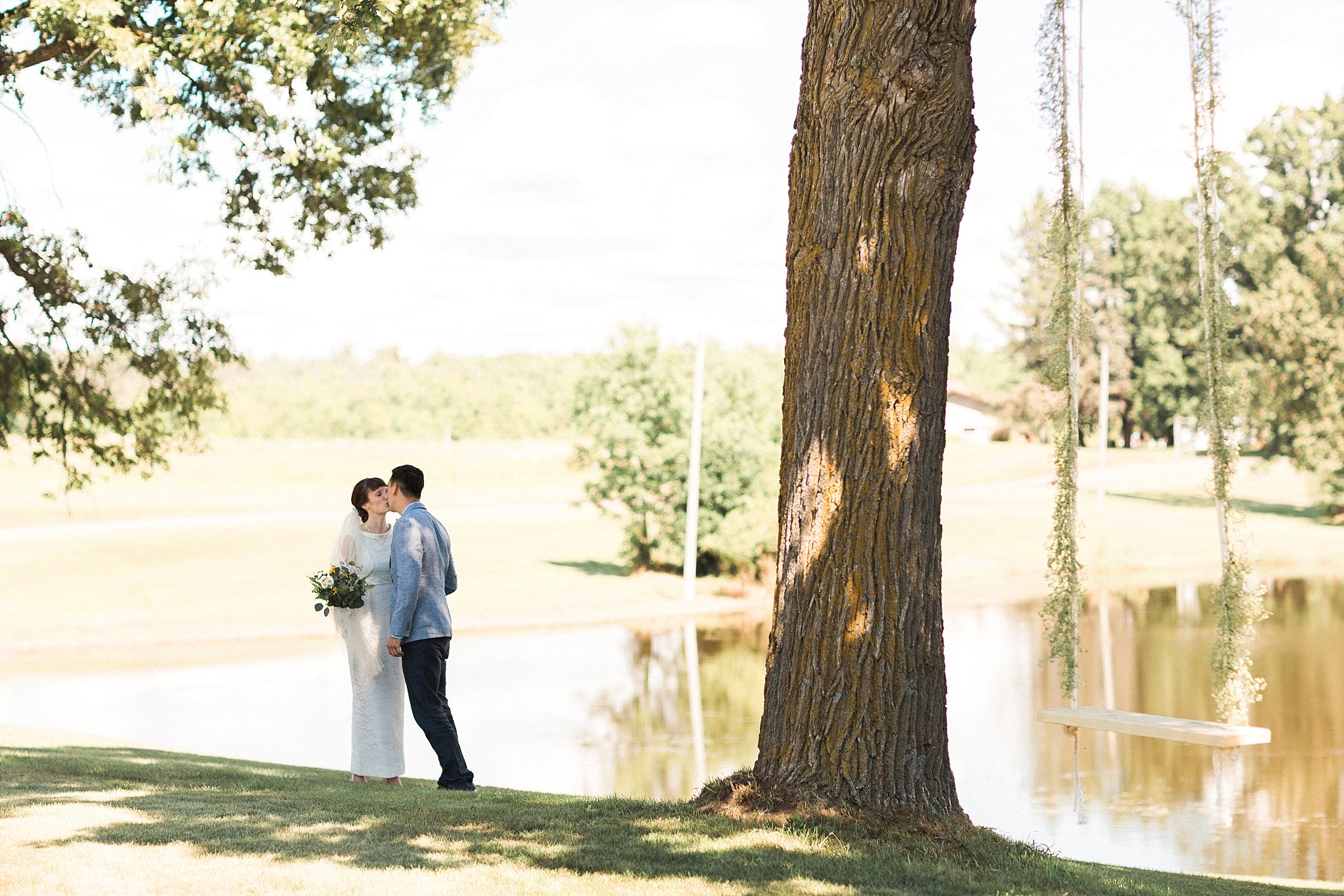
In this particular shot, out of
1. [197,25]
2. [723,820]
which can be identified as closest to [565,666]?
[197,25]

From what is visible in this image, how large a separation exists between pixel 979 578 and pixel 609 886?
34946 millimetres

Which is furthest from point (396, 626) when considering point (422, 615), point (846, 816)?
point (846, 816)

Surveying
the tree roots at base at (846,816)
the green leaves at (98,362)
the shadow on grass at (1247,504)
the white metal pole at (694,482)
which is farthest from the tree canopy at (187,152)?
the shadow on grass at (1247,504)

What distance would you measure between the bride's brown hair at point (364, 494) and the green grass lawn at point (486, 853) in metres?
2.11

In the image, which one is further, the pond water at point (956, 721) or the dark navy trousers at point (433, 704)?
the pond water at point (956, 721)

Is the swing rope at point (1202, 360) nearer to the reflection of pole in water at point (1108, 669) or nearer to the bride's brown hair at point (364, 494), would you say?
the reflection of pole in water at point (1108, 669)

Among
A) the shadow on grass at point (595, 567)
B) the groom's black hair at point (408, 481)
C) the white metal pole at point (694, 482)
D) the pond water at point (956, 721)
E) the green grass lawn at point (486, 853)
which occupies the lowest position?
the pond water at point (956, 721)

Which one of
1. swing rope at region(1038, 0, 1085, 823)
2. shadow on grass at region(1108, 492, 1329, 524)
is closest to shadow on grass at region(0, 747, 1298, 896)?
swing rope at region(1038, 0, 1085, 823)

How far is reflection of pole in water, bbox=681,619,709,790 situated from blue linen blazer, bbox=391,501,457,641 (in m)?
5.81

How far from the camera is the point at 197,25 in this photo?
10922 mm

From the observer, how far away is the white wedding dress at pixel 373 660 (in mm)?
8711

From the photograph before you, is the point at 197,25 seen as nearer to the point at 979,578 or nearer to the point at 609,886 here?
the point at 609,886

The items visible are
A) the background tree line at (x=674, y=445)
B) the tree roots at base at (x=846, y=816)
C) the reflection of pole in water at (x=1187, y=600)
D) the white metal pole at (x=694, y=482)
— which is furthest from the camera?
the background tree line at (x=674, y=445)

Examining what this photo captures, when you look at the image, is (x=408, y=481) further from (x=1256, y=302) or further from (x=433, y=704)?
(x=1256, y=302)
